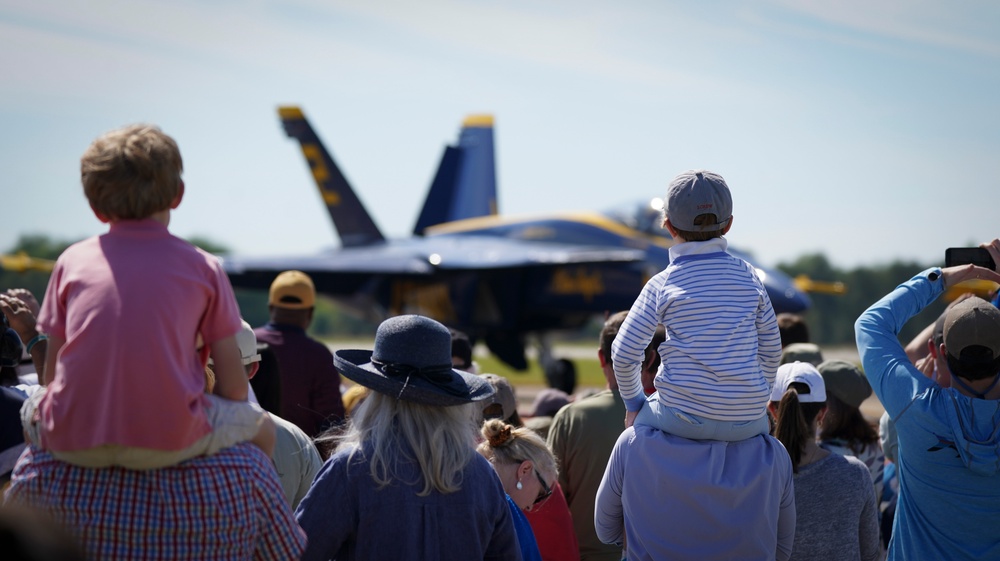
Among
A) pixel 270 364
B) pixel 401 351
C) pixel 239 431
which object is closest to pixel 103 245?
pixel 239 431

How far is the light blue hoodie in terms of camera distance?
3.05 m

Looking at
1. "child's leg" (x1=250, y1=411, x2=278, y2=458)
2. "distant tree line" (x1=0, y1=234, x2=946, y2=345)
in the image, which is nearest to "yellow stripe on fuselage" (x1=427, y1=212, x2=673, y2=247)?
"child's leg" (x1=250, y1=411, x2=278, y2=458)

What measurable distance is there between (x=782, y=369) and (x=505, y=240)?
17.8m

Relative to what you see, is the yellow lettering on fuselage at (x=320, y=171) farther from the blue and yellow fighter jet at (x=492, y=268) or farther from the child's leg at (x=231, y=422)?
the child's leg at (x=231, y=422)

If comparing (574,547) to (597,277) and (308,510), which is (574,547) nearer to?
(308,510)

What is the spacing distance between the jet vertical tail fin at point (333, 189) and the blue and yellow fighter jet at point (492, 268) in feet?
0.09

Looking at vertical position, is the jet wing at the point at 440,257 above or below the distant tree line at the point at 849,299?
above

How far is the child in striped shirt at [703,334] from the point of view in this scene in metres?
2.99

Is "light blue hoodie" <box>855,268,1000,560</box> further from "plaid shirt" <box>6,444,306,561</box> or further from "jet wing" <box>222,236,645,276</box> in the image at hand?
"jet wing" <box>222,236,645,276</box>

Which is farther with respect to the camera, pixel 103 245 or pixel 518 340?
pixel 518 340

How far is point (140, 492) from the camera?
2.15m

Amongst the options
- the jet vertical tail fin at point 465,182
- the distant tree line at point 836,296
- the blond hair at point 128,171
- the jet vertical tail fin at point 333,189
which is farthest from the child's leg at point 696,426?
the distant tree line at point 836,296

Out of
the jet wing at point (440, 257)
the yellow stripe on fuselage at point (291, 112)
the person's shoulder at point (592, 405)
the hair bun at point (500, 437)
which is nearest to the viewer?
the hair bun at point (500, 437)

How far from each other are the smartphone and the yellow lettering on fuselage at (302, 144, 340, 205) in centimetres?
2268
